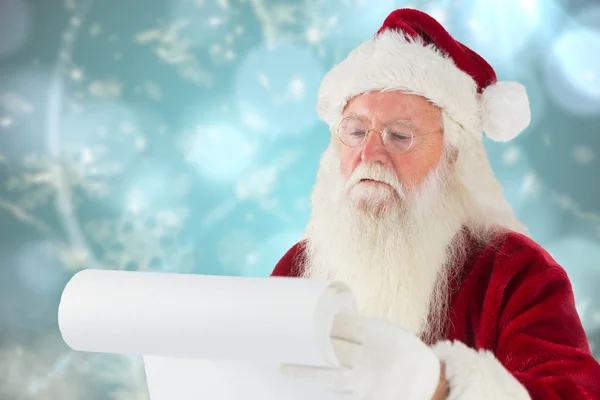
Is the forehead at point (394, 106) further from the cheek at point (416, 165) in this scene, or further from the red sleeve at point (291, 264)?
the red sleeve at point (291, 264)

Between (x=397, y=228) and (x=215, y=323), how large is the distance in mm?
946

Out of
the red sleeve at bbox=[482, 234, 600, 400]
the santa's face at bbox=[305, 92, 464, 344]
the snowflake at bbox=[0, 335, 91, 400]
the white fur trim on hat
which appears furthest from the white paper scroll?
the snowflake at bbox=[0, 335, 91, 400]

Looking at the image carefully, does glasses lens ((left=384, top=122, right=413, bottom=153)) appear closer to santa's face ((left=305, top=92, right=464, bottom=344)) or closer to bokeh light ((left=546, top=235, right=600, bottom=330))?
santa's face ((left=305, top=92, right=464, bottom=344))

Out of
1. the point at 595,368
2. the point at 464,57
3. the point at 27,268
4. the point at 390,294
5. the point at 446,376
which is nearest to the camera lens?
the point at 446,376

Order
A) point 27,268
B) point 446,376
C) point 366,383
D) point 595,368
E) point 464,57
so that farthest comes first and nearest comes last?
point 27,268, point 464,57, point 595,368, point 446,376, point 366,383

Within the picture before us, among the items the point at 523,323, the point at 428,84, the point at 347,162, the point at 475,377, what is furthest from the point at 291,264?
the point at 475,377

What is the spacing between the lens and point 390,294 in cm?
184

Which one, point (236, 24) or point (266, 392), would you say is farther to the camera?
point (236, 24)

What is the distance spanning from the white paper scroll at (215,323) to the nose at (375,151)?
0.84 metres

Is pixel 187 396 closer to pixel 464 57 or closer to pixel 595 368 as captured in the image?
pixel 595 368

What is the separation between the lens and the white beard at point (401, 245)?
71.2 inches

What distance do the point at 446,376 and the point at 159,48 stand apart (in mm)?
3339

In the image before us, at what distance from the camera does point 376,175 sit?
1810 millimetres

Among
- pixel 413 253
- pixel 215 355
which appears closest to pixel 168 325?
pixel 215 355
